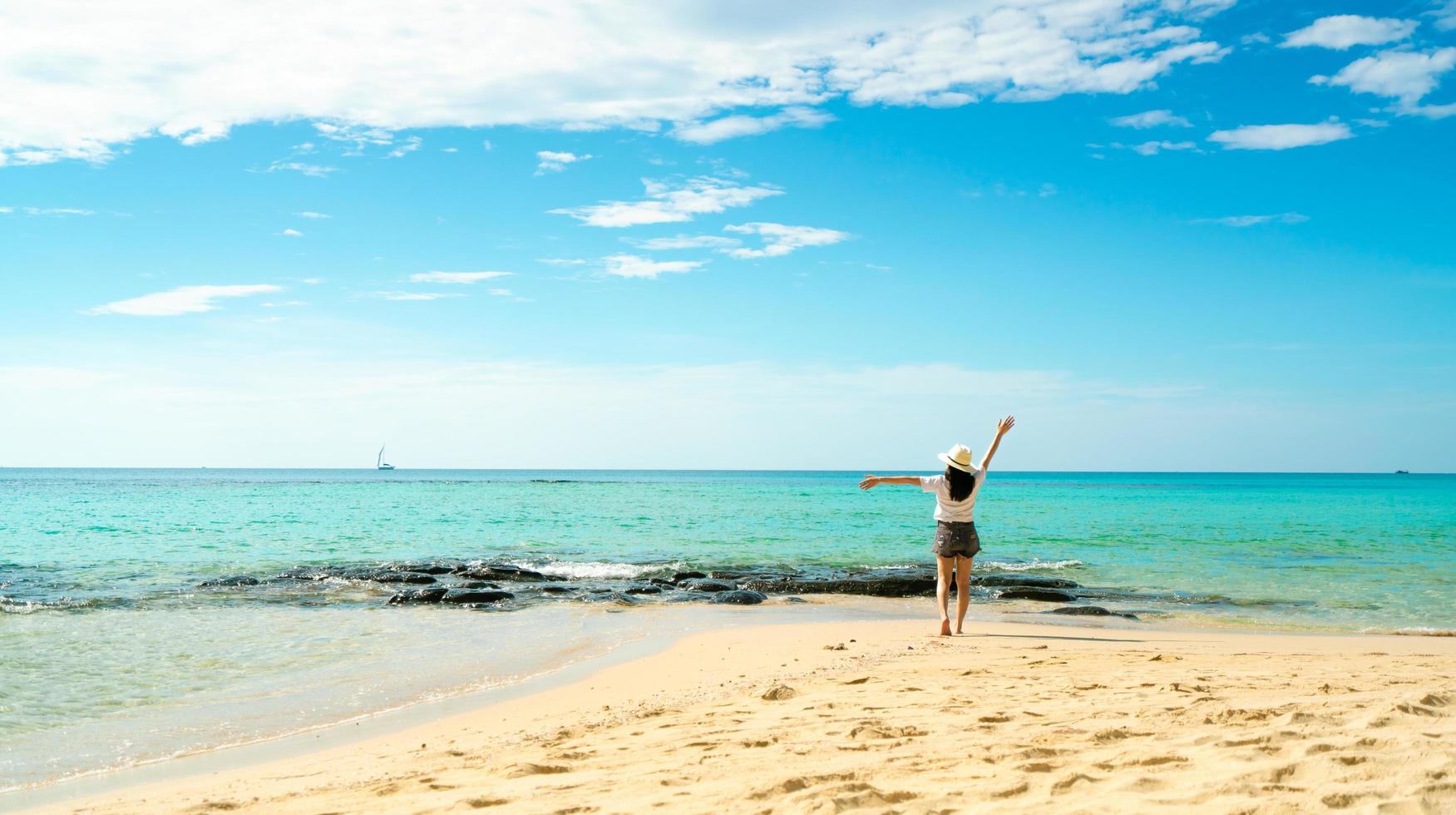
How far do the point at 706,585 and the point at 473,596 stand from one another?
4.52 m

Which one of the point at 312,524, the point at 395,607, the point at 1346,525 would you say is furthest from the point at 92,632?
the point at 1346,525

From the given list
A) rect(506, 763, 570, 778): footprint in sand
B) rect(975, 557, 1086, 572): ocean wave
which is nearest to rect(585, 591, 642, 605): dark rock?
rect(975, 557, 1086, 572): ocean wave

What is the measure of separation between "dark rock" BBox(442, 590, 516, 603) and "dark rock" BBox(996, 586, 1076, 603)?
30.0ft

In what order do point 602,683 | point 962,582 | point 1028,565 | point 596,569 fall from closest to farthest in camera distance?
point 602,683 → point 962,582 → point 596,569 → point 1028,565

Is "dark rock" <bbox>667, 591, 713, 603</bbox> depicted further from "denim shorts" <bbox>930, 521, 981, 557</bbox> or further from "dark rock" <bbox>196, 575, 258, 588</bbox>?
"dark rock" <bbox>196, 575, 258, 588</bbox>

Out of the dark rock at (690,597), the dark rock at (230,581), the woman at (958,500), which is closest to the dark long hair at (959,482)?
the woman at (958,500)

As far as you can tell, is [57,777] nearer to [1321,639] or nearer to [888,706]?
[888,706]

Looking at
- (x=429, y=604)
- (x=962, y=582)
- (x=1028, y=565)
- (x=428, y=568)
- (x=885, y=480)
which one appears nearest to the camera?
(x=885, y=480)

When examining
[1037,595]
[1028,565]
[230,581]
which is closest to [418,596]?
[230,581]

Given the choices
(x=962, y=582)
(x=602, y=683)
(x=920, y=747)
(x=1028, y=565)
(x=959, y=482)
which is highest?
(x=959, y=482)

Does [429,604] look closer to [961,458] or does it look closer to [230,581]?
[230,581]

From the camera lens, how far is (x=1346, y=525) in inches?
1647

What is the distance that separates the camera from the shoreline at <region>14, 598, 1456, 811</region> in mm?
6426

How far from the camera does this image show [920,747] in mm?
5777
